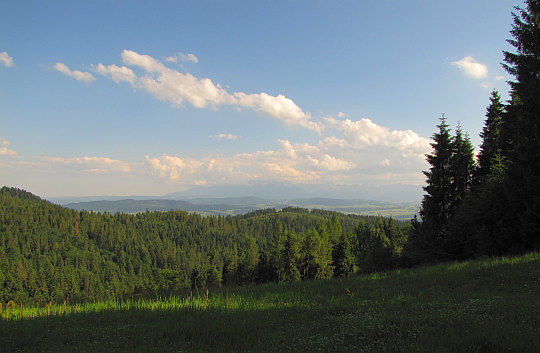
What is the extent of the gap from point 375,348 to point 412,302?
3.71 metres

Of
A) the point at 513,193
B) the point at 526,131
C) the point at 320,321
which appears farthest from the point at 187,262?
the point at 320,321

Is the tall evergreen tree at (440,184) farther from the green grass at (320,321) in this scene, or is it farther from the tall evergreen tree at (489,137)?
Answer: the green grass at (320,321)

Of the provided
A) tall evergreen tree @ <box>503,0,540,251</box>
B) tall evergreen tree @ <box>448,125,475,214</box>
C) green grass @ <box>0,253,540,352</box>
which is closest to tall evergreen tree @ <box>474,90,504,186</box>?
tall evergreen tree @ <box>448,125,475,214</box>

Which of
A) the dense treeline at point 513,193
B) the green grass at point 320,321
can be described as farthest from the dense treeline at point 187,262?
the dense treeline at point 513,193

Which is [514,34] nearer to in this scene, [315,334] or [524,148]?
[524,148]

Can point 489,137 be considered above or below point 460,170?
above

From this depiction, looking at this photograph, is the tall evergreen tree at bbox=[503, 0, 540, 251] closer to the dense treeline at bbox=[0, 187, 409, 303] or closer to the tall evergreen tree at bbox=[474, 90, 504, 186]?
the tall evergreen tree at bbox=[474, 90, 504, 186]

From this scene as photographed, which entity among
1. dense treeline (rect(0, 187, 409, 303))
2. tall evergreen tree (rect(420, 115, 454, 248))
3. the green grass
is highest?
tall evergreen tree (rect(420, 115, 454, 248))

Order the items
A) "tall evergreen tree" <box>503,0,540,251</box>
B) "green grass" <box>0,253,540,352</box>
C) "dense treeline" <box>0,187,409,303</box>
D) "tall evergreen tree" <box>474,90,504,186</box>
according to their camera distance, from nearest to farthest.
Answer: "green grass" <box>0,253,540,352</box> < "tall evergreen tree" <box>503,0,540,251</box> < "tall evergreen tree" <box>474,90,504,186</box> < "dense treeline" <box>0,187,409,303</box>

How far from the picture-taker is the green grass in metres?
4.83

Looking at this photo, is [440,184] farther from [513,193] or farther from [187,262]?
[187,262]

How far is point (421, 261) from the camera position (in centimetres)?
2380

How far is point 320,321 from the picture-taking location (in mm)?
6414

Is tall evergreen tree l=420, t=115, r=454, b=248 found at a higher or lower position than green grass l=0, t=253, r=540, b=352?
higher
